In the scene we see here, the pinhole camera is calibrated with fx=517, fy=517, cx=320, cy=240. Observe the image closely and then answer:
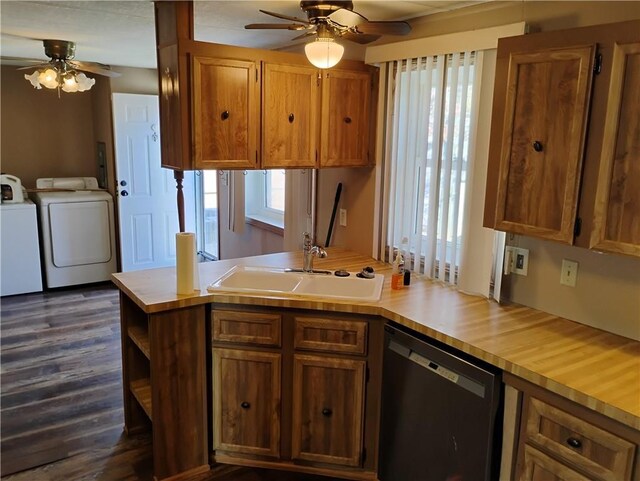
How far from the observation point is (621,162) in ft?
5.46

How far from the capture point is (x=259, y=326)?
239cm

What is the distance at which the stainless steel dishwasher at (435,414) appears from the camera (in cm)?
185

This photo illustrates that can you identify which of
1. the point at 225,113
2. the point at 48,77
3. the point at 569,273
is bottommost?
the point at 569,273

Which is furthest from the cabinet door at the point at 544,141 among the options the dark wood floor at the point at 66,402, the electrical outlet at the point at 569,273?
the dark wood floor at the point at 66,402

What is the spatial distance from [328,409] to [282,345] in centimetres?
38

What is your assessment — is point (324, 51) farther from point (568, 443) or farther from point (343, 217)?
point (568, 443)

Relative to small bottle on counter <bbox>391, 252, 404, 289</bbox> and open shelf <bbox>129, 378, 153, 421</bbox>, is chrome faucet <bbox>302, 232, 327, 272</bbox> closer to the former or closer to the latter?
small bottle on counter <bbox>391, 252, 404, 289</bbox>

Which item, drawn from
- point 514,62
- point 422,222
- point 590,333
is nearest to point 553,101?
point 514,62

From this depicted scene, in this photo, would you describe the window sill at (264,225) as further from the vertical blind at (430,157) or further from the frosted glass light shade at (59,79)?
the frosted glass light shade at (59,79)

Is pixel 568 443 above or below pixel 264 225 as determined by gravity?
below

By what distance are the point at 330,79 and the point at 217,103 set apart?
2.23ft

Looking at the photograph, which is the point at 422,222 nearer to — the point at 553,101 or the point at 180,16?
the point at 553,101

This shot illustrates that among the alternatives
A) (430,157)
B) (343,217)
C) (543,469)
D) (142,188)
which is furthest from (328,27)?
(142,188)

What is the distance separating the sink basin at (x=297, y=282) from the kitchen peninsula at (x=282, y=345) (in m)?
0.09
